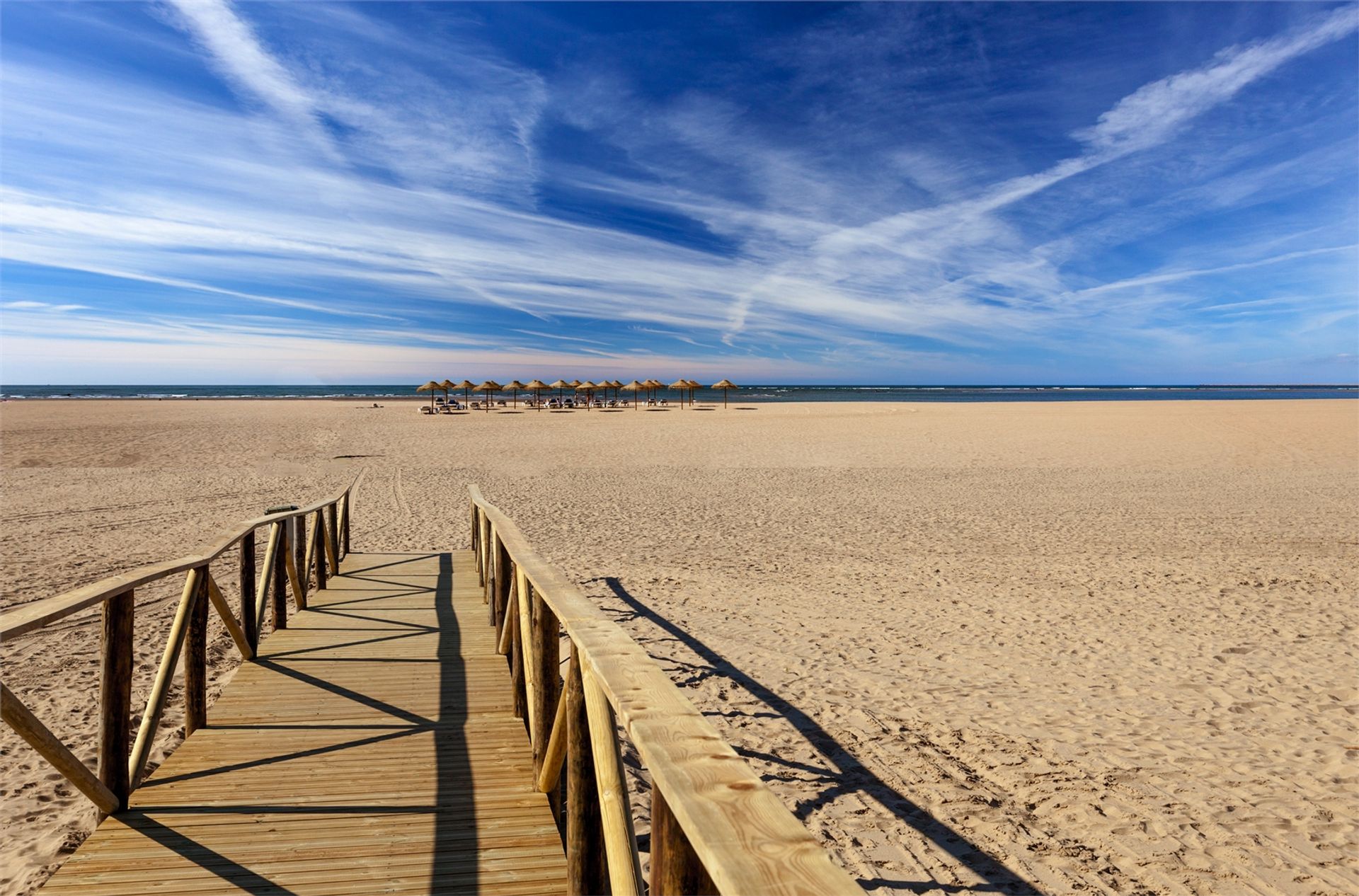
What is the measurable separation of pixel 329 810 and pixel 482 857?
753 mm

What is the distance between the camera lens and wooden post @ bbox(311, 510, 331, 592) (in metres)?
6.86

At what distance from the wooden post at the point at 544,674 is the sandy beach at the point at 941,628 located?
1406 millimetres

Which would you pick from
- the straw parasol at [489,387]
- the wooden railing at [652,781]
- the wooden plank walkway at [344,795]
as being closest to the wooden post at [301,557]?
the wooden plank walkway at [344,795]

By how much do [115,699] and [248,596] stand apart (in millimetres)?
1959

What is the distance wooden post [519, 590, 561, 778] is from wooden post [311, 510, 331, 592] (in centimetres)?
459

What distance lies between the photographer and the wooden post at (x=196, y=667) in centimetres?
359

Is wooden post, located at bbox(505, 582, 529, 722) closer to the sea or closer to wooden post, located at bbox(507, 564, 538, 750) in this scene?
wooden post, located at bbox(507, 564, 538, 750)

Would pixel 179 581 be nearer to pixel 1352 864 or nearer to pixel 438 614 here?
pixel 438 614

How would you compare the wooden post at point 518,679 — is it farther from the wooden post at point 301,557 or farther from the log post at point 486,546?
the wooden post at point 301,557

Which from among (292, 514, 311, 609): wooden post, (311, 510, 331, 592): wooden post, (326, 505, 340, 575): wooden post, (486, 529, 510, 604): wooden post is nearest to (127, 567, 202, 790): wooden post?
(486, 529, 510, 604): wooden post

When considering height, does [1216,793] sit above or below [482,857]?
below

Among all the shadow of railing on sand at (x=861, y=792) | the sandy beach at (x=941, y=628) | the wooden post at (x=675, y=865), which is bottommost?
the shadow of railing on sand at (x=861, y=792)

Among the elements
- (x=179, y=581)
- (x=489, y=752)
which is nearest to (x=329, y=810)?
(x=489, y=752)

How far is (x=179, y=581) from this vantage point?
24.9 feet
